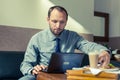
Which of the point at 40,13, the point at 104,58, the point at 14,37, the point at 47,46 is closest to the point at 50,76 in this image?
the point at 104,58

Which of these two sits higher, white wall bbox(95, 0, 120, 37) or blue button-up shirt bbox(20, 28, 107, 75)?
white wall bbox(95, 0, 120, 37)

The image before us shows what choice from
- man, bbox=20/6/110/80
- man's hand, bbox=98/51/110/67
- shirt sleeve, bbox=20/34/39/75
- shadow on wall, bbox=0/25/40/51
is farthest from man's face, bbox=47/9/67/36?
shadow on wall, bbox=0/25/40/51

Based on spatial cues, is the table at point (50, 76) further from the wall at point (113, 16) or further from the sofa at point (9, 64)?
the wall at point (113, 16)

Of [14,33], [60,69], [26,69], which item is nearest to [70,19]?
[14,33]

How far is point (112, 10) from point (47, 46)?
6.43ft

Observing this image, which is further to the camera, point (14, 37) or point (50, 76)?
point (14, 37)

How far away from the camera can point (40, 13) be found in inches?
112

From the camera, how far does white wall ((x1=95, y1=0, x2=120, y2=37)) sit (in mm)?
3506

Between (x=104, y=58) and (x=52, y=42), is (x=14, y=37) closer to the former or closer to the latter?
(x=52, y=42)

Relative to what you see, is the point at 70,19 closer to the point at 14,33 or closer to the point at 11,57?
the point at 14,33

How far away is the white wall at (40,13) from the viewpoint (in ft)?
A: 8.54

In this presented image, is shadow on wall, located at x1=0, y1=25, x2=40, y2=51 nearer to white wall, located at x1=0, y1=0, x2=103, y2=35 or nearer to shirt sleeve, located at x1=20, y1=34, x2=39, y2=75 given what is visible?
white wall, located at x1=0, y1=0, x2=103, y2=35

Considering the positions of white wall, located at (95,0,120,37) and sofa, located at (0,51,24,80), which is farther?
white wall, located at (95,0,120,37)

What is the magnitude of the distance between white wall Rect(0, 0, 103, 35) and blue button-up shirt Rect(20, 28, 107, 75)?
0.73 metres
